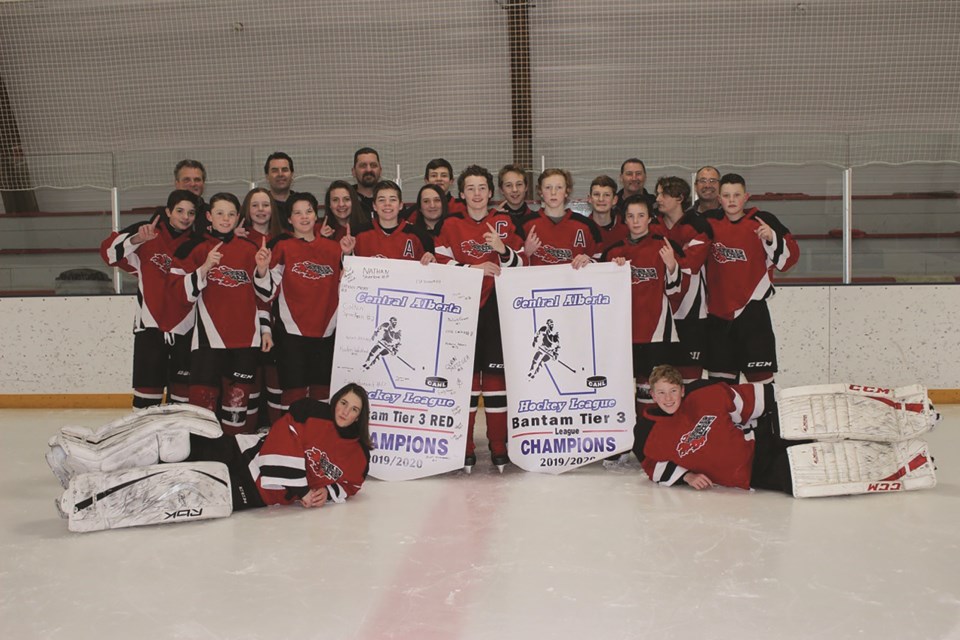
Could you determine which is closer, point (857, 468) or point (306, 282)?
point (857, 468)

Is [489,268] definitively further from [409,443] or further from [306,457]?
[306,457]

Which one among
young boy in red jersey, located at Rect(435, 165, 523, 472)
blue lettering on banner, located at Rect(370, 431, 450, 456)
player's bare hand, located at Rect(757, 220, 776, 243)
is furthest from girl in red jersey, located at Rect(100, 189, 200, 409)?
player's bare hand, located at Rect(757, 220, 776, 243)

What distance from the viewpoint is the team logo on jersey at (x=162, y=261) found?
4406 millimetres

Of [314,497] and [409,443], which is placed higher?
[409,443]

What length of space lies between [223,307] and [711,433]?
2.24 metres

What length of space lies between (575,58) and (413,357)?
14.2 ft

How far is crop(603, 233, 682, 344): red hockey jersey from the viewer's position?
4.21m

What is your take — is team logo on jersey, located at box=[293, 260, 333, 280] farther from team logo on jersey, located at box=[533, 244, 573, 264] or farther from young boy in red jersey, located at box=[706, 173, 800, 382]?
young boy in red jersey, located at box=[706, 173, 800, 382]

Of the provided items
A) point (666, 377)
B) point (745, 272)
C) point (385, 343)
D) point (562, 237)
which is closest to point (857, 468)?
point (666, 377)

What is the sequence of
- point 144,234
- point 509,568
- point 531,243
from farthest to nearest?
1. point 144,234
2. point 531,243
3. point 509,568

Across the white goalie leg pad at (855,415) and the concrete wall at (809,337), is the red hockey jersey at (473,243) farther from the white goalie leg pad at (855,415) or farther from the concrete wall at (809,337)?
the concrete wall at (809,337)

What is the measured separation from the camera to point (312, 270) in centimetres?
417

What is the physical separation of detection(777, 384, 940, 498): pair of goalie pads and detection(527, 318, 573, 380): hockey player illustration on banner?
966 mm

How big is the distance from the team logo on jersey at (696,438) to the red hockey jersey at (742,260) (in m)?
0.95
